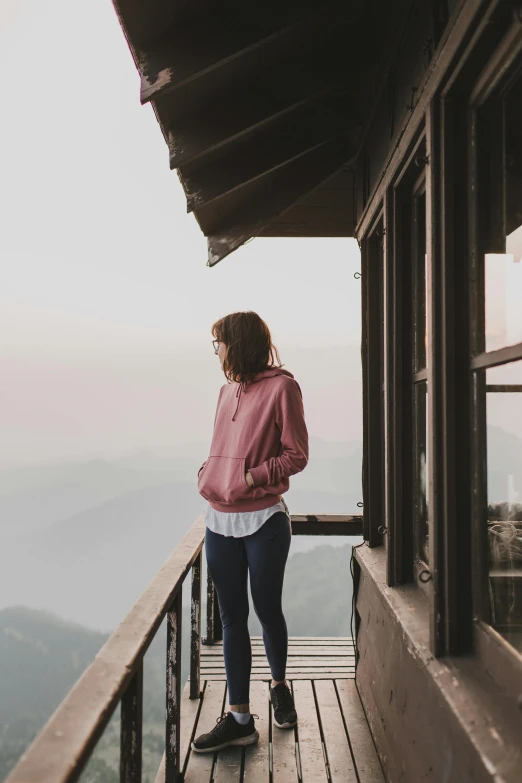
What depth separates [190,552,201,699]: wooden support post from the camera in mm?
2674

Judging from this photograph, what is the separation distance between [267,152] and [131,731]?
229 centimetres

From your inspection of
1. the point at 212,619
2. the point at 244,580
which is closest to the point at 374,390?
the point at 244,580

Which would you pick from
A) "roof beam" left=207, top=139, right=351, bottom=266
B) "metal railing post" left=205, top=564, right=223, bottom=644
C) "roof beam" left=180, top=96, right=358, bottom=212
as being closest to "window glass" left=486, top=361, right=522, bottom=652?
"roof beam" left=180, top=96, right=358, bottom=212

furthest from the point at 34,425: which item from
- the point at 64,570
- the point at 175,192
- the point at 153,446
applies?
the point at 175,192

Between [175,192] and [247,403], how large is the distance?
Result: 114 cm

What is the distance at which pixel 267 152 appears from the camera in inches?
107

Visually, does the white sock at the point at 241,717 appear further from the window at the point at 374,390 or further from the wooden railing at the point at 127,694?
the window at the point at 374,390

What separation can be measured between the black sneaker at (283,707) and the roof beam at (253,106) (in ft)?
6.61

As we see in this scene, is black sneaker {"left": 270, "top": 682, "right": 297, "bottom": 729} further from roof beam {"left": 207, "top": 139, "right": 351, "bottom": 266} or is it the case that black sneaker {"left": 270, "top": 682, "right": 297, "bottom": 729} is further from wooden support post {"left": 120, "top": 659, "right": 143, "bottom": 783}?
roof beam {"left": 207, "top": 139, "right": 351, "bottom": 266}

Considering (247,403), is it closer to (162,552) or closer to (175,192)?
(175,192)

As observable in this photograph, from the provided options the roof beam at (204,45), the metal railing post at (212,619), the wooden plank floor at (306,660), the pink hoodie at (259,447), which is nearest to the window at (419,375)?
the pink hoodie at (259,447)

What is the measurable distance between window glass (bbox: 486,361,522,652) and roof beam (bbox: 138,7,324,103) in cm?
120

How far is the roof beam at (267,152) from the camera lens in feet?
8.54

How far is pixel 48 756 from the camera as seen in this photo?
0.83 metres
